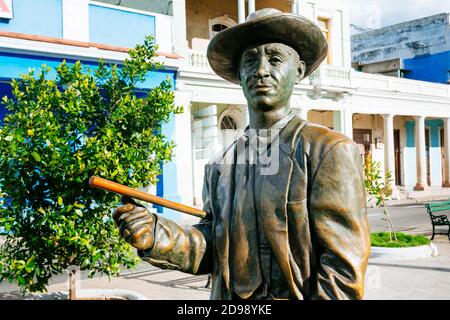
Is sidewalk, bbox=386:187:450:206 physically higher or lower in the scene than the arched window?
lower

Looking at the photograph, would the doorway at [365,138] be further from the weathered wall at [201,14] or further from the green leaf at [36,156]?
the green leaf at [36,156]

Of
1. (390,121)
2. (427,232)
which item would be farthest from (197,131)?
(390,121)

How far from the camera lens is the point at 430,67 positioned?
26.9 m

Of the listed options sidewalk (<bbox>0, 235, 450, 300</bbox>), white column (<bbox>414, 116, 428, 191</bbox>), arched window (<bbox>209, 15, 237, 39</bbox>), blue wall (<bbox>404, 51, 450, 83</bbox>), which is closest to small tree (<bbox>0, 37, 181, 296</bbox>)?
sidewalk (<bbox>0, 235, 450, 300</bbox>)

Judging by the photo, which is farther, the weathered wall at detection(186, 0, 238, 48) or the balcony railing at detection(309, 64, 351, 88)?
the balcony railing at detection(309, 64, 351, 88)

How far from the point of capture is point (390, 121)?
70.3ft

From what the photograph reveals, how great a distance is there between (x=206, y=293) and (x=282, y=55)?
5.06 m

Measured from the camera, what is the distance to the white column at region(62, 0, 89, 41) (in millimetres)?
11461

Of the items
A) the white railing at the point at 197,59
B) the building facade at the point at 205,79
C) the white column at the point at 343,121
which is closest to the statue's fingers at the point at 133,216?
the building facade at the point at 205,79

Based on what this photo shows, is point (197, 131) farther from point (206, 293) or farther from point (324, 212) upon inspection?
point (324, 212)

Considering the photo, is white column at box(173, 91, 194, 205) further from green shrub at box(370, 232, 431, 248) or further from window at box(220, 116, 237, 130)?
green shrub at box(370, 232, 431, 248)

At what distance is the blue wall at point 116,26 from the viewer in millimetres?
12031

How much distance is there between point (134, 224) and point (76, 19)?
10950mm

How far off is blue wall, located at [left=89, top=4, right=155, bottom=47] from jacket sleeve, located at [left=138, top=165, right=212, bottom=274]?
1090 cm
